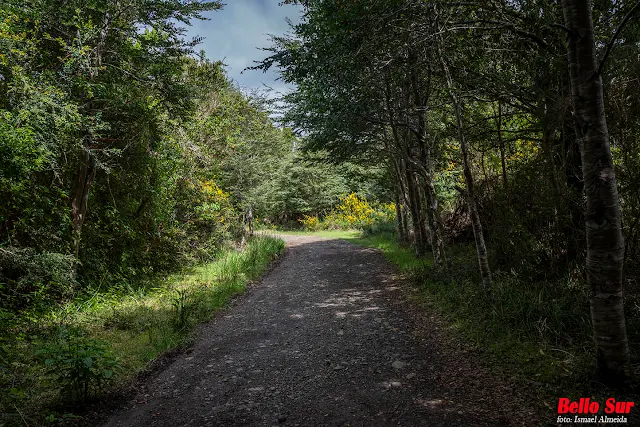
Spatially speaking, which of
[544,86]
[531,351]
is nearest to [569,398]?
[531,351]

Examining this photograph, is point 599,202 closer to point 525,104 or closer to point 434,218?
point 525,104

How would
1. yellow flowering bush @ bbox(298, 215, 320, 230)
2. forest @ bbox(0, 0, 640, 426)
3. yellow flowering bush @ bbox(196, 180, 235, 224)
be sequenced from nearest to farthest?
1. forest @ bbox(0, 0, 640, 426)
2. yellow flowering bush @ bbox(196, 180, 235, 224)
3. yellow flowering bush @ bbox(298, 215, 320, 230)

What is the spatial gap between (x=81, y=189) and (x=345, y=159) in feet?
23.8

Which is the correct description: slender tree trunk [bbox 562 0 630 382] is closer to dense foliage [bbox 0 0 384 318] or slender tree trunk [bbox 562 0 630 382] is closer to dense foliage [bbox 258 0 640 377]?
dense foliage [bbox 258 0 640 377]

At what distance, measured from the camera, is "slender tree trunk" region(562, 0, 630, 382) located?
3.01m

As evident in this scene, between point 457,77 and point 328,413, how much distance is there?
6378 mm

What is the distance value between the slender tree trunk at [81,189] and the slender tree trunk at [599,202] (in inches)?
336

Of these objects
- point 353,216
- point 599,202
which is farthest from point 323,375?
point 353,216

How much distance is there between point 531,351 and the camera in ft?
12.8

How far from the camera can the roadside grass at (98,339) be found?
3693 millimetres

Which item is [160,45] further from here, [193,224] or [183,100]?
[193,224]

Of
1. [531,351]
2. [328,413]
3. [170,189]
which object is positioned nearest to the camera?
[328,413]

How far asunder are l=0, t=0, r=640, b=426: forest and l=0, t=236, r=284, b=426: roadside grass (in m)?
0.04

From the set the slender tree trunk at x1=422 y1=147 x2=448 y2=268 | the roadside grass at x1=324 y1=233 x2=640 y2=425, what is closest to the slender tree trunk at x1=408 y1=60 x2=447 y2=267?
the slender tree trunk at x1=422 y1=147 x2=448 y2=268
